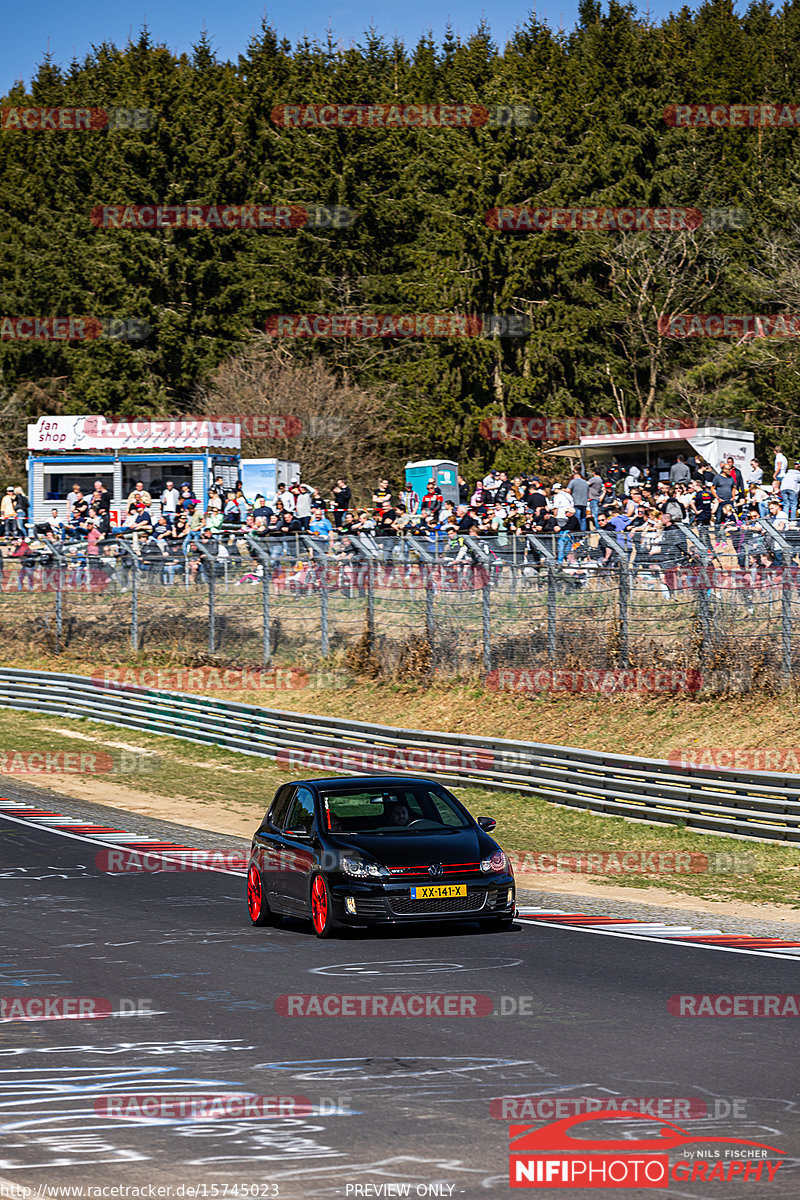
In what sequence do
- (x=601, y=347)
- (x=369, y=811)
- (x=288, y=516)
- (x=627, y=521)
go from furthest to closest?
(x=601, y=347) < (x=288, y=516) < (x=627, y=521) < (x=369, y=811)

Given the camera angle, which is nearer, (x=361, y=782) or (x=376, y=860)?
(x=376, y=860)

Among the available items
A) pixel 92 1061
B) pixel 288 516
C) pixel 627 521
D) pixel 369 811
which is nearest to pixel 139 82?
pixel 288 516

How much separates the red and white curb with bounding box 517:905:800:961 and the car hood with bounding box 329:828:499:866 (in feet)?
4.65

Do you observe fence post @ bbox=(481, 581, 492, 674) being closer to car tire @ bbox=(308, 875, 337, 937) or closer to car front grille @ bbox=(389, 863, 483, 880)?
car tire @ bbox=(308, 875, 337, 937)

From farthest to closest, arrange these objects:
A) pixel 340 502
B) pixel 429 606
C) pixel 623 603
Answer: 1. pixel 340 502
2. pixel 429 606
3. pixel 623 603

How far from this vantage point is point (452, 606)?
88.9ft

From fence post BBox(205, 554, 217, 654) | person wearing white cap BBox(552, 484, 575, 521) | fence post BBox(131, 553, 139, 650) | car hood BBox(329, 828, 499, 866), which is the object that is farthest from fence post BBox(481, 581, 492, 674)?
car hood BBox(329, 828, 499, 866)

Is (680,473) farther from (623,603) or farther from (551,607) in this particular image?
(623,603)

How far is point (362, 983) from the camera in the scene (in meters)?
11.0

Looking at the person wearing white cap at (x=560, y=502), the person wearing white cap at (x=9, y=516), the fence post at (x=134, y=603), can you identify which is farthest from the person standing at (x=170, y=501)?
the person wearing white cap at (x=560, y=502)

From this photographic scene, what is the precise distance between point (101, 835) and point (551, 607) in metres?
8.05

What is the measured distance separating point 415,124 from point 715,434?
40159mm

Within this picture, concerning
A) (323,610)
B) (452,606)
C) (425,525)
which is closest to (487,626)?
(452,606)

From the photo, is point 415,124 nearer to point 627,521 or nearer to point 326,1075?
point 627,521
